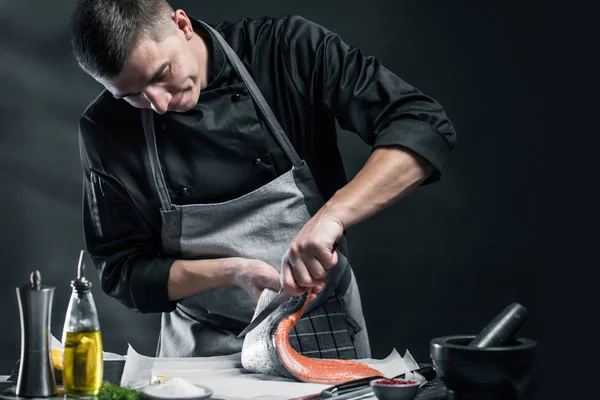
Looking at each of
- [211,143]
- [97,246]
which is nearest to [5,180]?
[97,246]

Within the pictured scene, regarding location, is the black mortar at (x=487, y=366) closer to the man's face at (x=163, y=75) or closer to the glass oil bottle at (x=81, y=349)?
the glass oil bottle at (x=81, y=349)

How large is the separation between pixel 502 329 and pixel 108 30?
1086 millimetres

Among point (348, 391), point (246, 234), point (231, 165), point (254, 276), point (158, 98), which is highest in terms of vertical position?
point (158, 98)

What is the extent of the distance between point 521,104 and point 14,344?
228cm

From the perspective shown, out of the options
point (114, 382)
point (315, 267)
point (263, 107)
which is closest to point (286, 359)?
point (315, 267)

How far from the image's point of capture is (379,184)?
197 cm

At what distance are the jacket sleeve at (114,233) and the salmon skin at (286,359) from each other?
444 mm

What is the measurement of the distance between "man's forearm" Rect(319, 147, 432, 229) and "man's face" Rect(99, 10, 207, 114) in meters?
0.47

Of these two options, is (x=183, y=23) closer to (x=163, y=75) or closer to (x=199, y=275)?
Answer: (x=163, y=75)

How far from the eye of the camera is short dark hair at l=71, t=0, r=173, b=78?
6.28ft

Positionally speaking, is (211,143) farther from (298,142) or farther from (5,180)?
(5,180)

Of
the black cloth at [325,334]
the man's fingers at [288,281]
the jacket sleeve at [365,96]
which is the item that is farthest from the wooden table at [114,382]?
the jacket sleeve at [365,96]

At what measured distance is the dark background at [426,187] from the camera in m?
3.40

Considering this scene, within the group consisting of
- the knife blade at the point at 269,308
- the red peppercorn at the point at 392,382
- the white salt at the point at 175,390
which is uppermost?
the knife blade at the point at 269,308
